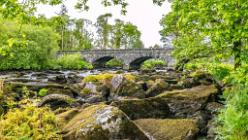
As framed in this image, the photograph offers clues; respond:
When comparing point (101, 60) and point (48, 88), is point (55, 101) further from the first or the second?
point (101, 60)

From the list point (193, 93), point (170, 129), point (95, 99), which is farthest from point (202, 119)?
point (95, 99)

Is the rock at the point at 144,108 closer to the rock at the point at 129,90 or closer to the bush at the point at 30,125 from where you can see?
the bush at the point at 30,125

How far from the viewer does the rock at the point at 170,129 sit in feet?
36.5

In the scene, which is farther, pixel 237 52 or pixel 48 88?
pixel 48 88

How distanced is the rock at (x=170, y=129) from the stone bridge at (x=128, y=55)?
2169 inches

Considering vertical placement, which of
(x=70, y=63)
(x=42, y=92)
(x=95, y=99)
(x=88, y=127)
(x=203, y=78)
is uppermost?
(x=203, y=78)

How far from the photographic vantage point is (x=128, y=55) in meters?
74.9

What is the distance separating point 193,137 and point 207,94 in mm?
4231

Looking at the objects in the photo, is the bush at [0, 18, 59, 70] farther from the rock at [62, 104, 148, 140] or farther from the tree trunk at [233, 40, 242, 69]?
the rock at [62, 104, 148, 140]

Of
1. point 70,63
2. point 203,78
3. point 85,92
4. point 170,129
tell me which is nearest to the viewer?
point 170,129

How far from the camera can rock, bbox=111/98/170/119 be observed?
41.6 feet

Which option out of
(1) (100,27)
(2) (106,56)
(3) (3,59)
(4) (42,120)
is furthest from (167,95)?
(1) (100,27)

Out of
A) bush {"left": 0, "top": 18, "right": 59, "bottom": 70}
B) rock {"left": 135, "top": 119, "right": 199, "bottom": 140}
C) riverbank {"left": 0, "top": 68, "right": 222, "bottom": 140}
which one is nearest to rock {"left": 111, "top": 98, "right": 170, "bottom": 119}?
riverbank {"left": 0, "top": 68, "right": 222, "bottom": 140}

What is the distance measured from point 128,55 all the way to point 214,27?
202 ft
